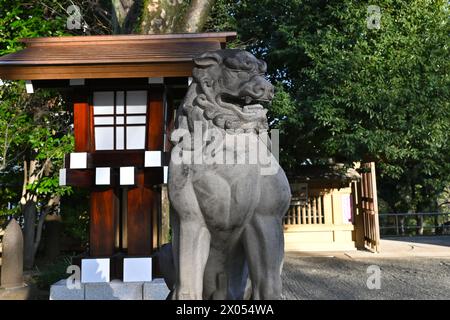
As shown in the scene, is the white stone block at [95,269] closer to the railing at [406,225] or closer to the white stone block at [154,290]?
the white stone block at [154,290]

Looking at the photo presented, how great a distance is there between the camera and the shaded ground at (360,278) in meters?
6.62

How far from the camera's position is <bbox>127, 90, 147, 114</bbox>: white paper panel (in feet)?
19.1

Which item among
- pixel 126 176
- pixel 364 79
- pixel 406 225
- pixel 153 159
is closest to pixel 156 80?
pixel 153 159

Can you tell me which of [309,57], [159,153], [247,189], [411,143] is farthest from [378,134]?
[247,189]

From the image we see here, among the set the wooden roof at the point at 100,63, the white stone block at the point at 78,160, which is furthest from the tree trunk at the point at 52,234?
the wooden roof at the point at 100,63

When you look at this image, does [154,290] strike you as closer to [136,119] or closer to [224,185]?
[136,119]

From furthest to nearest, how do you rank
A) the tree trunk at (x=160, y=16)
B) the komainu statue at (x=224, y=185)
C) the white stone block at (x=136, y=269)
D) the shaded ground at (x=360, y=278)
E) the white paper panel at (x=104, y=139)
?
the tree trunk at (x=160, y=16) < the shaded ground at (x=360, y=278) < the white paper panel at (x=104, y=139) < the white stone block at (x=136, y=269) < the komainu statue at (x=224, y=185)

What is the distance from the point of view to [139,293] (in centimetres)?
543

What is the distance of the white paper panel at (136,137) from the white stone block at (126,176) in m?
0.43

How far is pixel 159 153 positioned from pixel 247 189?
11.3 ft

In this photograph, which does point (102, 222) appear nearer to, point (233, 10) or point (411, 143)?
point (411, 143)

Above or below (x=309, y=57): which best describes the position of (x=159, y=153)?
below

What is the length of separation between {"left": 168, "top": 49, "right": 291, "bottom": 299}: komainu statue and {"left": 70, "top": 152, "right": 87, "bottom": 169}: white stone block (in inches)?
139

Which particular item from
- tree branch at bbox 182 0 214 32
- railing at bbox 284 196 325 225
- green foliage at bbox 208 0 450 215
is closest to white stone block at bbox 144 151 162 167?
tree branch at bbox 182 0 214 32
